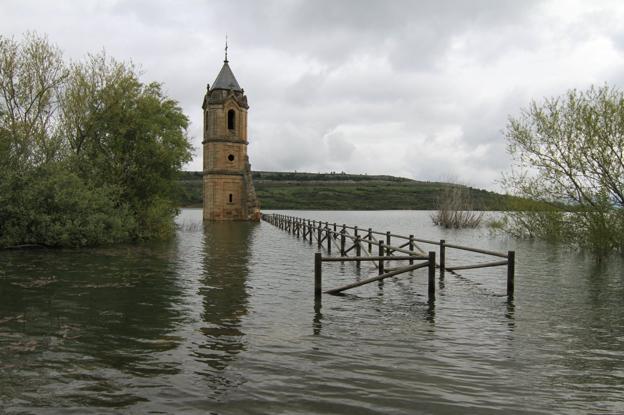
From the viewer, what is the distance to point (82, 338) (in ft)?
29.1

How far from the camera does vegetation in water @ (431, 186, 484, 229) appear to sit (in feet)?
164

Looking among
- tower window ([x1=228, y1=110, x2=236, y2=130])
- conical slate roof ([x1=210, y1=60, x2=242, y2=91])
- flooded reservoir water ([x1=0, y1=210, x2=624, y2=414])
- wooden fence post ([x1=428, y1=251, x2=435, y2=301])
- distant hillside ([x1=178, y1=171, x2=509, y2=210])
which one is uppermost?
conical slate roof ([x1=210, y1=60, x2=242, y2=91])

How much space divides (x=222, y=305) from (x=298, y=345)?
384 centimetres

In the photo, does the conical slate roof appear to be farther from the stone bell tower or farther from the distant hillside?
the distant hillside

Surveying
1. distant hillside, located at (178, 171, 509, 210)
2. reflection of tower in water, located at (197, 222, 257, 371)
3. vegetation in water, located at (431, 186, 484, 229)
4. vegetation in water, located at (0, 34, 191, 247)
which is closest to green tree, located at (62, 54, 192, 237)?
vegetation in water, located at (0, 34, 191, 247)

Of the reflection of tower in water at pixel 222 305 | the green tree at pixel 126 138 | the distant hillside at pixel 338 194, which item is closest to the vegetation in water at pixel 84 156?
the green tree at pixel 126 138

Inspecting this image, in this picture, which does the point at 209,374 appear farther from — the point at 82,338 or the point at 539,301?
the point at 539,301

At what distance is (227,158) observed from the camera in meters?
58.2

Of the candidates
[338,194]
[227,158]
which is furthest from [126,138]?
[338,194]

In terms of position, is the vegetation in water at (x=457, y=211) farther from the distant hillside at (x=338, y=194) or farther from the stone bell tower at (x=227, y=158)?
the distant hillside at (x=338, y=194)

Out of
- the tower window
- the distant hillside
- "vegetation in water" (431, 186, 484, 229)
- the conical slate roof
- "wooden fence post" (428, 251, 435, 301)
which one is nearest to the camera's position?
"wooden fence post" (428, 251, 435, 301)

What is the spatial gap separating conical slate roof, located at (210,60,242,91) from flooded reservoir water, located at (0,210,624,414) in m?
45.1

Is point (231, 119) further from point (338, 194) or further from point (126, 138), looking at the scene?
point (338, 194)

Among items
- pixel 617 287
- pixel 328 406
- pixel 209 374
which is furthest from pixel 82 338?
pixel 617 287
